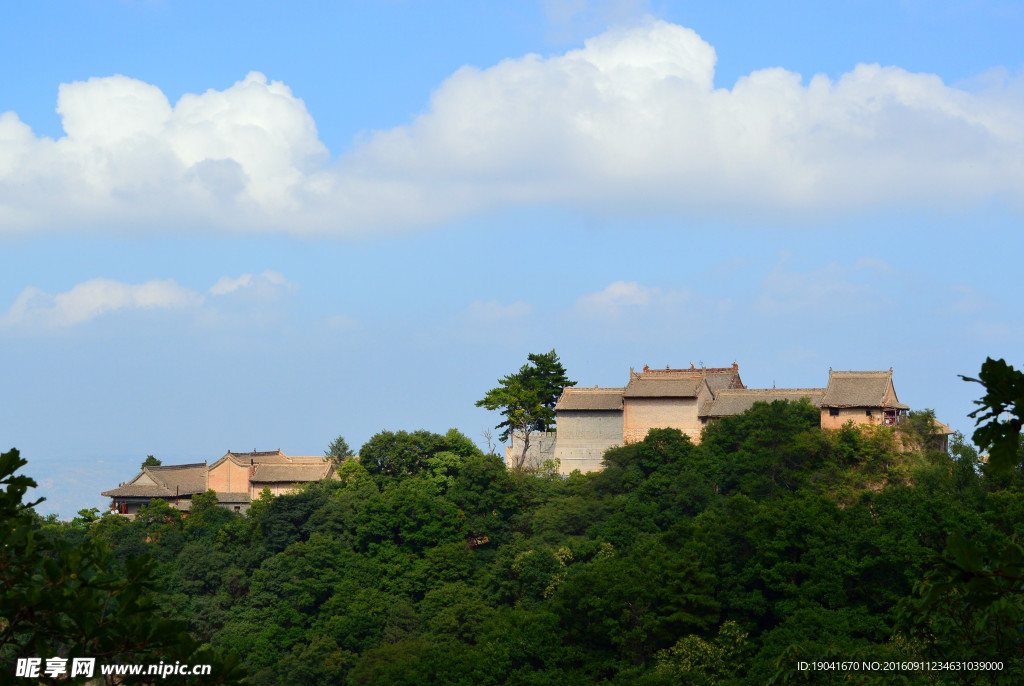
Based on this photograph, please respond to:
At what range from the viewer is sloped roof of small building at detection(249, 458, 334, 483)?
39.6 meters

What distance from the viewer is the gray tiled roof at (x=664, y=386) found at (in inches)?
1277

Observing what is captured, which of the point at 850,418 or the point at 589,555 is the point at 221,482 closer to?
the point at 589,555

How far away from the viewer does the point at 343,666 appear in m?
28.5

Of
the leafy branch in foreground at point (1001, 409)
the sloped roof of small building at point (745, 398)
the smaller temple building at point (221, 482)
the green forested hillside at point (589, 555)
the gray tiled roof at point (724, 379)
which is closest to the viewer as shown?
the leafy branch in foreground at point (1001, 409)

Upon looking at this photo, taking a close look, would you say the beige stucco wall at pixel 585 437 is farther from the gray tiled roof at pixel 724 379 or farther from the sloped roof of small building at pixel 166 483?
the sloped roof of small building at pixel 166 483

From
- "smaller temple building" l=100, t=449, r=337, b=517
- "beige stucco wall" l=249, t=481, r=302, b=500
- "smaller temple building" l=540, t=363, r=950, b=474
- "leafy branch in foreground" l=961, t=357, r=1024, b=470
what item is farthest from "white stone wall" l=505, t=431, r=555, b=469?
"leafy branch in foreground" l=961, t=357, r=1024, b=470

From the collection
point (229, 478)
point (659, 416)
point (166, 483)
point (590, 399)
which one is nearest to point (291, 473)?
point (229, 478)

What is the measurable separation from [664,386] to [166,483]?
65.8ft

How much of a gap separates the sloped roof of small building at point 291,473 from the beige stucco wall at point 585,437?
10521 mm

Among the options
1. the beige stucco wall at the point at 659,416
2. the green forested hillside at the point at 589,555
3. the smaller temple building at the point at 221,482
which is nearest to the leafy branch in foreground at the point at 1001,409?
the green forested hillside at the point at 589,555

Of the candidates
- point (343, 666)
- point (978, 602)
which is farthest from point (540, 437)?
point (978, 602)

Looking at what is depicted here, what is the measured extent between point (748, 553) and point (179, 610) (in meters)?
18.1

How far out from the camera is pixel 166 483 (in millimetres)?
40219

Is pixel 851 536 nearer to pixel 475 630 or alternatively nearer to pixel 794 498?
pixel 794 498
